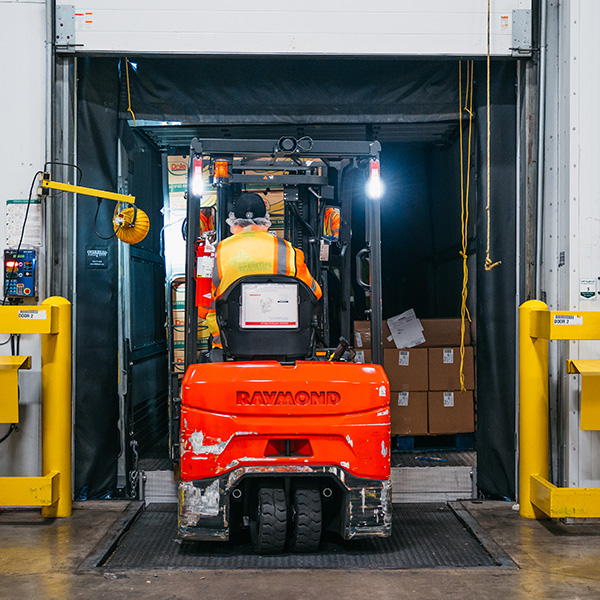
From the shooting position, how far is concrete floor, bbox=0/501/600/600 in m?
3.14

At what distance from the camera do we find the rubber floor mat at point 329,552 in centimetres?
355

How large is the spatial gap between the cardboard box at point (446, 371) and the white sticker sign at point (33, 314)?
3042 millimetres

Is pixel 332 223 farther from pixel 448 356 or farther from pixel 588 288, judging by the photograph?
pixel 448 356

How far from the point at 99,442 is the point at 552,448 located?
10.6 feet

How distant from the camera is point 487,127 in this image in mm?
4738

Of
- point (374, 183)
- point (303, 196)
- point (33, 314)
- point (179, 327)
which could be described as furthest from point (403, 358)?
point (33, 314)

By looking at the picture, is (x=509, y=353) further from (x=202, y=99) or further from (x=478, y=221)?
(x=202, y=99)

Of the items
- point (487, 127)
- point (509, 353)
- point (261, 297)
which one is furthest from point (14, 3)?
point (509, 353)

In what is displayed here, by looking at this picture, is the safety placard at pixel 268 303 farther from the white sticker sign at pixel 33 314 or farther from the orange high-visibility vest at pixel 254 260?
the white sticker sign at pixel 33 314

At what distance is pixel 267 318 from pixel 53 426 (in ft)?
5.47

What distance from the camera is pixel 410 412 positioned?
539 cm

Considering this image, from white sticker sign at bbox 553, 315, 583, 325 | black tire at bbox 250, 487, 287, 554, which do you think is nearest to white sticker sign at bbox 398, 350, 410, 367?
white sticker sign at bbox 553, 315, 583, 325

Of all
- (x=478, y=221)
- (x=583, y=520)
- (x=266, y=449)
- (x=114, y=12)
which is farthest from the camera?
(x=478, y=221)

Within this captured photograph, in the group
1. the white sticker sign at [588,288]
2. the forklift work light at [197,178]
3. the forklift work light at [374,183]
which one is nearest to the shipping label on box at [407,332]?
the white sticker sign at [588,288]
